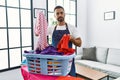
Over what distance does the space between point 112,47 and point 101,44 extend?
1.10ft

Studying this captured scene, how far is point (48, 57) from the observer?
819 mm

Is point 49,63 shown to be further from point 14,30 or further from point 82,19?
point 82,19

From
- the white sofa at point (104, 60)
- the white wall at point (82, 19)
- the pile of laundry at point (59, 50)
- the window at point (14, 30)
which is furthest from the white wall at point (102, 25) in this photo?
the pile of laundry at point (59, 50)

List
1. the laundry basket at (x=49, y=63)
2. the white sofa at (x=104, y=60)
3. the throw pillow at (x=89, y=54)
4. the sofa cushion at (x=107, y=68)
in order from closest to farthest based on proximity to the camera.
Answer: the laundry basket at (x=49, y=63), the sofa cushion at (x=107, y=68), the white sofa at (x=104, y=60), the throw pillow at (x=89, y=54)

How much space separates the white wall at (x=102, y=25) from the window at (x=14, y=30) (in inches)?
76.8

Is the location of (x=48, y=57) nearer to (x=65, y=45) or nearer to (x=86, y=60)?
(x=65, y=45)

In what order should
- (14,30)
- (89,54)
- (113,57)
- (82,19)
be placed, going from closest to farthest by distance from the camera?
(14,30)
(113,57)
(89,54)
(82,19)

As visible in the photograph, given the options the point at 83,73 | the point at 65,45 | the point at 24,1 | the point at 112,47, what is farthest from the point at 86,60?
the point at 65,45

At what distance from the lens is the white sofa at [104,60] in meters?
2.98

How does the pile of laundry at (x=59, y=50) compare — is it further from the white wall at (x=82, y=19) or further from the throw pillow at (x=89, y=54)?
the white wall at (x=82, y=19)

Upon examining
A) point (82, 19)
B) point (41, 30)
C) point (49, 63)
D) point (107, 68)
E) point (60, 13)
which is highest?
point (82, 19)

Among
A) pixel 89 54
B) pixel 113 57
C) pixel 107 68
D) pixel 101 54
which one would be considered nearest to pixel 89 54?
pixel 89 54

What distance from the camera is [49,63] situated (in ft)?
2.74

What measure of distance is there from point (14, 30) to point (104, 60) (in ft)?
7.60
